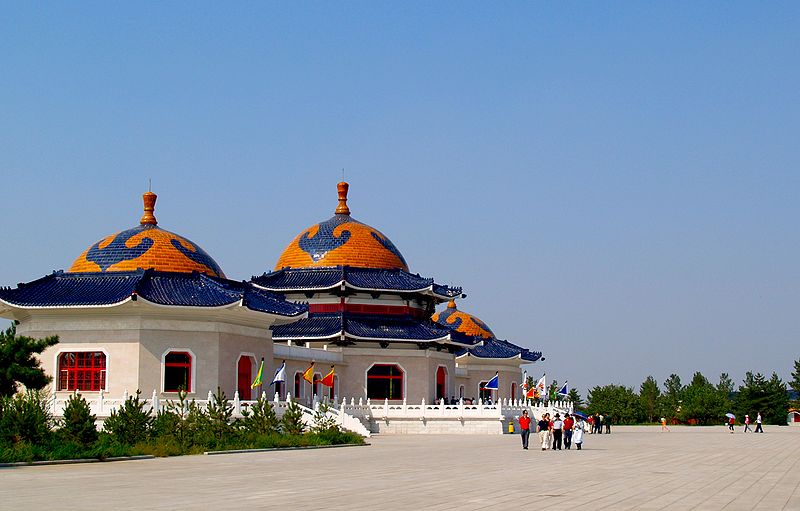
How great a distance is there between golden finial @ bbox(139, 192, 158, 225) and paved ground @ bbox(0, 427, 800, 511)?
2097 centimetres

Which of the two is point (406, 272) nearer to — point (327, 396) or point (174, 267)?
point (327, 396)

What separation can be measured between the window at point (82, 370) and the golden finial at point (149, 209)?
874cm

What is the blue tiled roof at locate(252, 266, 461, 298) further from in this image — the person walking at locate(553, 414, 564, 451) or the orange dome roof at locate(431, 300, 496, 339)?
the person walking at locate(553, 414, 564, 451)

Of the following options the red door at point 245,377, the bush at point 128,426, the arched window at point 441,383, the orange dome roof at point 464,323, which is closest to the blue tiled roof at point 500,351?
the orange dome roof at point 464,323

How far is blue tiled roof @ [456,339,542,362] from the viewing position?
258 feet

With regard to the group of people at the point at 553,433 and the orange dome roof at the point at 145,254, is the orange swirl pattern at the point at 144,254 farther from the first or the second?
the group of people at the point at 553,433

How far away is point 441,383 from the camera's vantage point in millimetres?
63281

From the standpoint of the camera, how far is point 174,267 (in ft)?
157

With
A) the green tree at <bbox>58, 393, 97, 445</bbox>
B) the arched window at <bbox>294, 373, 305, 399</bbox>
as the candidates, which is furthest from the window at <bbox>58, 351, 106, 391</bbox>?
the green tree at <bbox>58, 393, 97, 445</bbox>

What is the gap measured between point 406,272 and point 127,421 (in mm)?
32766

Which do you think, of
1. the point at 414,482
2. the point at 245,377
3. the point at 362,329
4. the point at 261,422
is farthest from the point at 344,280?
the point at 414,482

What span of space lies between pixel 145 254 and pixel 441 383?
21854 mm

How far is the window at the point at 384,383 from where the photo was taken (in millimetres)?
60312

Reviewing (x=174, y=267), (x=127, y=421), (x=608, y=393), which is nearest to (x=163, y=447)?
(x=127, y=421)
